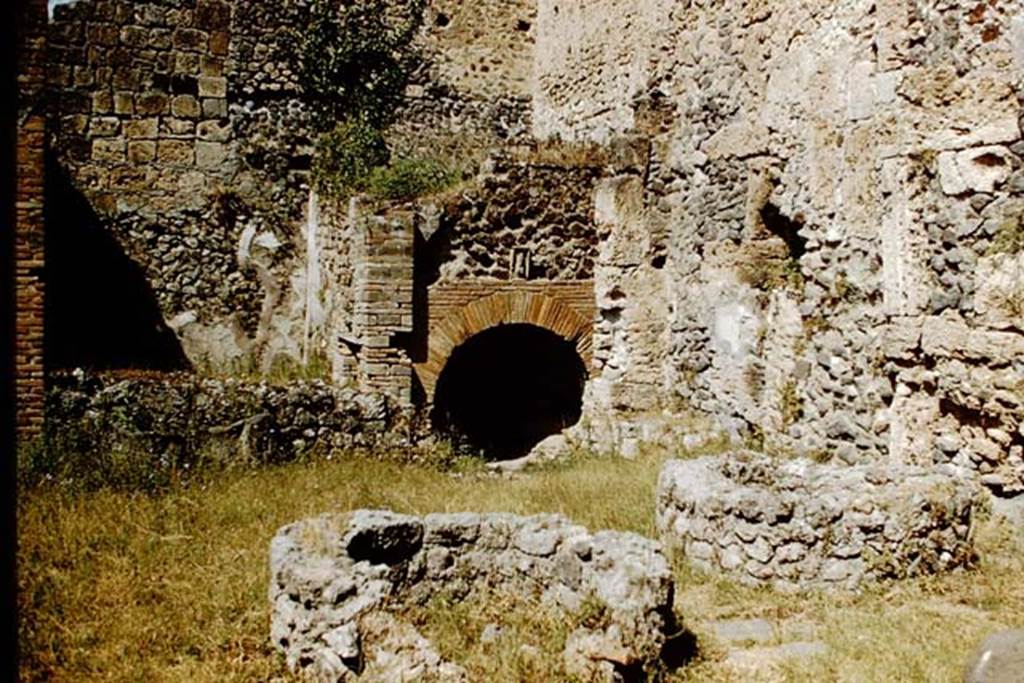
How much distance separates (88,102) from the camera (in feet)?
43.2

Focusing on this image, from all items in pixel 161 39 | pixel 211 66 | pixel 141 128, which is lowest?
pixel 141 128

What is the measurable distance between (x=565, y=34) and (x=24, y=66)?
8007 mm

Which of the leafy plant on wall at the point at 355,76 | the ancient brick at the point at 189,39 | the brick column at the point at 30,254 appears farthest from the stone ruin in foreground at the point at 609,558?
the ancient brick at the point at 189,39

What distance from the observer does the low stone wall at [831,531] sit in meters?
6.00

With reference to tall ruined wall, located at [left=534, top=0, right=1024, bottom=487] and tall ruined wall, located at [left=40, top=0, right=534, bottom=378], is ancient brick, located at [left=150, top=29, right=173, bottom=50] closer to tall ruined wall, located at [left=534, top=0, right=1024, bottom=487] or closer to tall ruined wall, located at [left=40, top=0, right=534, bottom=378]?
tall ruined wall, located at [left=40, top=0, right=534, bottom=378]

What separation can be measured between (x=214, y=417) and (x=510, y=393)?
5.22 metres

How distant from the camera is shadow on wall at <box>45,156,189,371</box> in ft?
42.1

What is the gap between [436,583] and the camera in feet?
18.2

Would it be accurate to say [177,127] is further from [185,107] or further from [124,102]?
[124,102]

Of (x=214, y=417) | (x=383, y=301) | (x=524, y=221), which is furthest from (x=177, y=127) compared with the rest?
(x=214, y=417)

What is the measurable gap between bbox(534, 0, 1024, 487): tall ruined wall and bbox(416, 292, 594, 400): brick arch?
673 mm

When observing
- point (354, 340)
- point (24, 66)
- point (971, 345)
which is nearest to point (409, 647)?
point (971, 345)

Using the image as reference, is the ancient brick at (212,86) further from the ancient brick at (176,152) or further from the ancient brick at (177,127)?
the ancient brick at (176,152)

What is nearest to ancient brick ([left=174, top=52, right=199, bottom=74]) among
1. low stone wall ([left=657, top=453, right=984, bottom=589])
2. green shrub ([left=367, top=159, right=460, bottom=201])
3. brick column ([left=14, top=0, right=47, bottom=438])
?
green shrub ([left=367, top=159, right=460, bottom=201])
